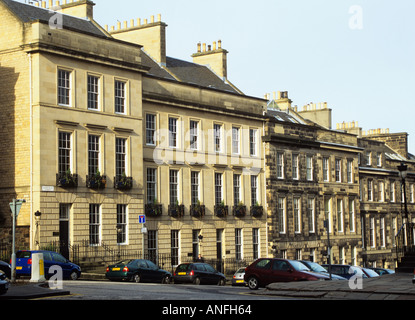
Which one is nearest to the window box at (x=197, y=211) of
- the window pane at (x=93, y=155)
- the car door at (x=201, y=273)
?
the window pane at (x=93, y=155)

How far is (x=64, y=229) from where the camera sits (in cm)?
4047

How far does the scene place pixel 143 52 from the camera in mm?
54719

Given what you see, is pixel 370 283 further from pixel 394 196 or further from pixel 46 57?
pixel 394 196

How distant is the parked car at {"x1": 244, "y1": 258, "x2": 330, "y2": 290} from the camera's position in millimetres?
32531

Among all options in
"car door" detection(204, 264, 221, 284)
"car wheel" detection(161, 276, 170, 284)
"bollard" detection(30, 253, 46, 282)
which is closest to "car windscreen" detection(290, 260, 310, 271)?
"car door" detection(204, 264, 221, 284)

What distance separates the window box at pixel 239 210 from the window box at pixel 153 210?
802 centimetres

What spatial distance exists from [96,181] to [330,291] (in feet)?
61.7

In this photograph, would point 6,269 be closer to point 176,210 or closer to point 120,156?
point 120,156

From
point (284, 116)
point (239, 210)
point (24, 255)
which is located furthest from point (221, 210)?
point (24, 255)

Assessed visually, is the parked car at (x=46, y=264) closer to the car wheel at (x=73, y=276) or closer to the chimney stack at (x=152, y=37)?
the car wheel at (x=73, y=276)

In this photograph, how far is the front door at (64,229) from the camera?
4012cm

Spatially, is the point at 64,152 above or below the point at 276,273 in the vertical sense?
above

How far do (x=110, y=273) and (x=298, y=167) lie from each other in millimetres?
27707

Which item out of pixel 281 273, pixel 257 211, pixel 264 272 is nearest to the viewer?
pixel 281 273
